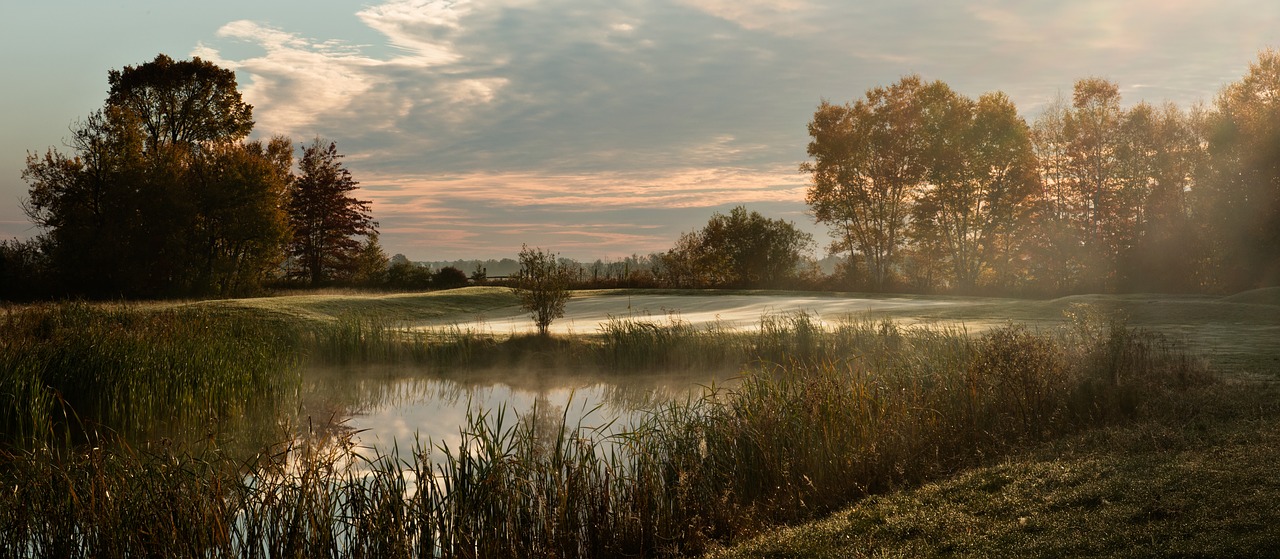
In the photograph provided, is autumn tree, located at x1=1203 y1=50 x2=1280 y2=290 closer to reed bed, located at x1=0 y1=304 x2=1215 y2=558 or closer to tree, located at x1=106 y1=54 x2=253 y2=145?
reed bed, located at x1=0 y1=304 x2=1215 y2=558

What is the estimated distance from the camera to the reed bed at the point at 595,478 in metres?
4.37

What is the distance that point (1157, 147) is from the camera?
29703 millimetres

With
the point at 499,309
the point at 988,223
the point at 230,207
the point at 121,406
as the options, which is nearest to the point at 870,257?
the point at 988,223

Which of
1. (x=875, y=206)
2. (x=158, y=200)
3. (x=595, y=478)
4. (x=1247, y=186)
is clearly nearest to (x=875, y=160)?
(x=875, y=206)

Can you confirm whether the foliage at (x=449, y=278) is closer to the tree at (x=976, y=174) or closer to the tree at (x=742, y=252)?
the tree at (x=742, y=252)

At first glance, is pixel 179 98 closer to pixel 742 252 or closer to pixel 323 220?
pixel 323 220

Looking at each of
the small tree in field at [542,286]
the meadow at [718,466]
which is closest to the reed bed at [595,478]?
the meadow at [718,466]

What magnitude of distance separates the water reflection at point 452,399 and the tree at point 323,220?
26.5 meters

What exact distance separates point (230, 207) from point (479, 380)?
21000 millimetres

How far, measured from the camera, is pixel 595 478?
5148 millimetres

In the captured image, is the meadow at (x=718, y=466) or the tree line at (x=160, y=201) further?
the tree line at (x=160, y=201)

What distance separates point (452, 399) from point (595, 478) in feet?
18.0

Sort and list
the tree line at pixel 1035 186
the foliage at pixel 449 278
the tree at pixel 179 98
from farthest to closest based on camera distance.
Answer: the foliage at pixel 449 278 → the tree at pixel 179 98 → the tree line at pixel 1035 186

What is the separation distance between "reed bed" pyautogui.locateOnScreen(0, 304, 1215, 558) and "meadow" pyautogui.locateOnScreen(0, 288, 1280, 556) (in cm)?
2
